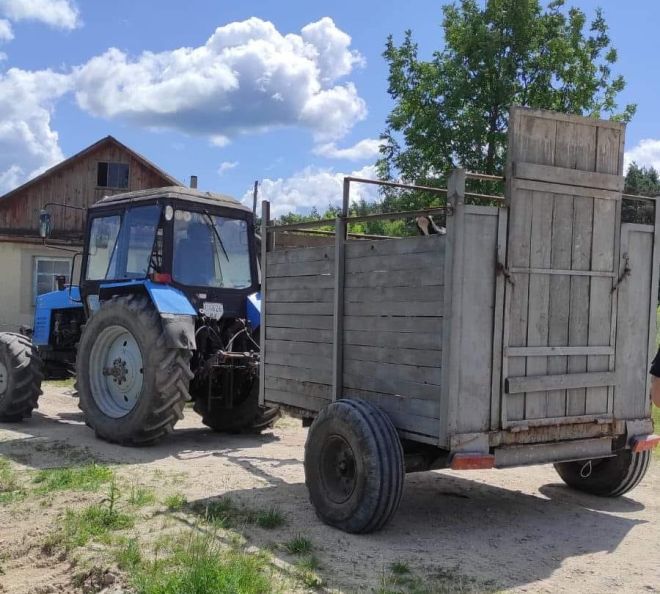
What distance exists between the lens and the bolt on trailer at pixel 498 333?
4863 mm

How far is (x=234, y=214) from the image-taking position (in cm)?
879

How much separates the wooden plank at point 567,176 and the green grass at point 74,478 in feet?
12.8

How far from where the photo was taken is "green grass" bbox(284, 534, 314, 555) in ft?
15.1

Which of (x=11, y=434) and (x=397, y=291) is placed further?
(x=11, y=434)

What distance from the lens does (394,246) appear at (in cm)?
527

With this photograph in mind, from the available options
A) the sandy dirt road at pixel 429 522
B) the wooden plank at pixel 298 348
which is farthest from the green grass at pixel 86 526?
the wooden plank at pixel 298 348

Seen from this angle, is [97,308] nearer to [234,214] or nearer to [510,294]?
[234,214]

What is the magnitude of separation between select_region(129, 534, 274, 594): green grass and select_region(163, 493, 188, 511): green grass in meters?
0.97

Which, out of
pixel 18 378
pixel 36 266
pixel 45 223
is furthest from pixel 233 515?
pixel 36 266

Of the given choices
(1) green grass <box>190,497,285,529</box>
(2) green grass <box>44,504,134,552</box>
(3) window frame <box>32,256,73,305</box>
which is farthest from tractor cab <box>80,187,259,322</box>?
(3) window frame <box>32,256,73,305</box>

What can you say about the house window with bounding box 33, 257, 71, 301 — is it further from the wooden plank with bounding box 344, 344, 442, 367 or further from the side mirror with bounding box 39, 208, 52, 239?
the wooden plank with bounding box 344, 344, 442, 367

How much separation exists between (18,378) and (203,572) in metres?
5.98

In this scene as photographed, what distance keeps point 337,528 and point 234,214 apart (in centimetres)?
454

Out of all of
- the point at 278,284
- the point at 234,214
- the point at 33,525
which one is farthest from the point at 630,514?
the point at 234,214
